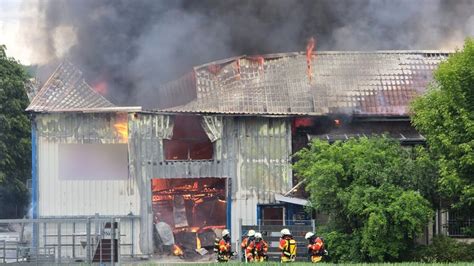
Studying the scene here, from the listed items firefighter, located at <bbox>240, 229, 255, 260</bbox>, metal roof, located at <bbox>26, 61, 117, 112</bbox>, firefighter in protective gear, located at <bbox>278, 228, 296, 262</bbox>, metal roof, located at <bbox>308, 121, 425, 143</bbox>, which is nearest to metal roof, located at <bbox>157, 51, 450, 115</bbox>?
metal roof, located at <bbox>308, 121, 425, 143</bbox>

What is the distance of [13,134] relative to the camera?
39.1m

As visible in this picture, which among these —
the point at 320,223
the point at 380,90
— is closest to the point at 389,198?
the point at 320,223

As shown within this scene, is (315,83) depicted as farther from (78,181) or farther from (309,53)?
(78,181)

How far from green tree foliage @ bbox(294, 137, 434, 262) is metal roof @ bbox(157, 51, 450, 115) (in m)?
3.69

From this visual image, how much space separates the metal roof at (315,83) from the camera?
28.9 meters

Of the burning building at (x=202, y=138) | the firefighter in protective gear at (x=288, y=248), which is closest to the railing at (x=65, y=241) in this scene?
the burning building at (x=202, y=138)

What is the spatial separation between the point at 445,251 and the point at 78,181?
1203 centimetres

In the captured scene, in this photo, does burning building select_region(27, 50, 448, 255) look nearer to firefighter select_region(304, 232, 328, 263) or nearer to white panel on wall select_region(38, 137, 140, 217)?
white panel on wall select_region(38, 137, 140, 217)

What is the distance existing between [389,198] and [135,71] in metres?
10.8

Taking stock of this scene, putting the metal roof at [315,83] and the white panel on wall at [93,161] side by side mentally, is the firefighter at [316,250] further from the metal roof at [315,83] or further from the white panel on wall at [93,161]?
the white panel on wall at [93,161]

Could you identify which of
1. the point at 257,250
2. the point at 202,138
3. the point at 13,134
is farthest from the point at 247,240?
the point at 13,134

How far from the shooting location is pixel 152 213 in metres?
28.2

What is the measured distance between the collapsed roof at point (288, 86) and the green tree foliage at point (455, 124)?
5.32m

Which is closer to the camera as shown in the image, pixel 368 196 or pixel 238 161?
pixel 368 196
